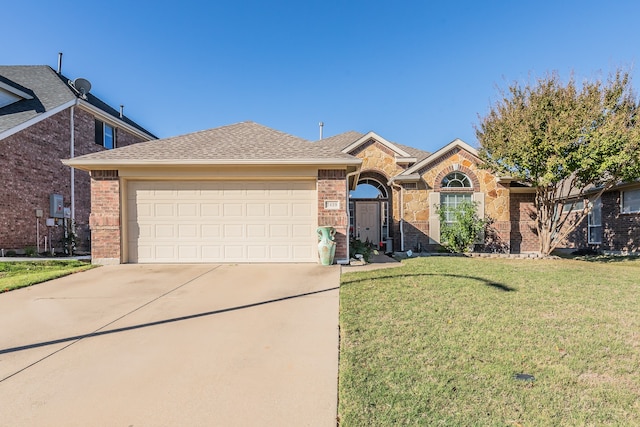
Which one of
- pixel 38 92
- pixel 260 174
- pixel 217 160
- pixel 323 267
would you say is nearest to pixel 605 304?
pixel 323 267

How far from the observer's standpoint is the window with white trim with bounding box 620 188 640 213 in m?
12.7

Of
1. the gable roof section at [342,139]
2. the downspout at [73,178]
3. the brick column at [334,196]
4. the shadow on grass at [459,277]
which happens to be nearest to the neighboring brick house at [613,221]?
the shadow on grass at [459,277]

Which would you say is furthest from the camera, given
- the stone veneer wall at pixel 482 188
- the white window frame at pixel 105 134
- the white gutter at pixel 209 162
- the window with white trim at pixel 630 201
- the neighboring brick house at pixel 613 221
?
the white window frame at pixel 105 134

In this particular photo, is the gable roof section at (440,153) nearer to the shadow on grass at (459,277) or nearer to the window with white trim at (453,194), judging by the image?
the window with white trim at (453,194)

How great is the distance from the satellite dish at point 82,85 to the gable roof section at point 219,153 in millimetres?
9099

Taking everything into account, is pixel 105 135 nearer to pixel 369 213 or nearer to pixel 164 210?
pixel 164 210

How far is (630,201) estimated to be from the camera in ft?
42.6

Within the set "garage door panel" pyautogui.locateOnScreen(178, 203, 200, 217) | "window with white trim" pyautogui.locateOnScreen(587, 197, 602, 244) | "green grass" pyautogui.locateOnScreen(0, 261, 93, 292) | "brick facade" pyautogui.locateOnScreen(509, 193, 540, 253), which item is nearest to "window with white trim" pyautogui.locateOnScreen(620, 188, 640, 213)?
"window with white trim" pyautogui.locateOnScreen(587, 197, 602, 244)

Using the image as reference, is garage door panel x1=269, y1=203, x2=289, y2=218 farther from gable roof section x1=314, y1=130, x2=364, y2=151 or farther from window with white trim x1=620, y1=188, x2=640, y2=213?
window with white trim x1=620, y1=188, x2=640, y2=213

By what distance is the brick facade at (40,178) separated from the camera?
11773 mm

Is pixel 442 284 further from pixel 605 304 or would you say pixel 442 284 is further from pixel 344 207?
pixel 344 207

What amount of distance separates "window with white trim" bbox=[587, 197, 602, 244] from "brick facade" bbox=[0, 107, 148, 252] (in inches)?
849

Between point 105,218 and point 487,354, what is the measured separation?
31.4 ft

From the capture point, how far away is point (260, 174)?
30.8 feet
